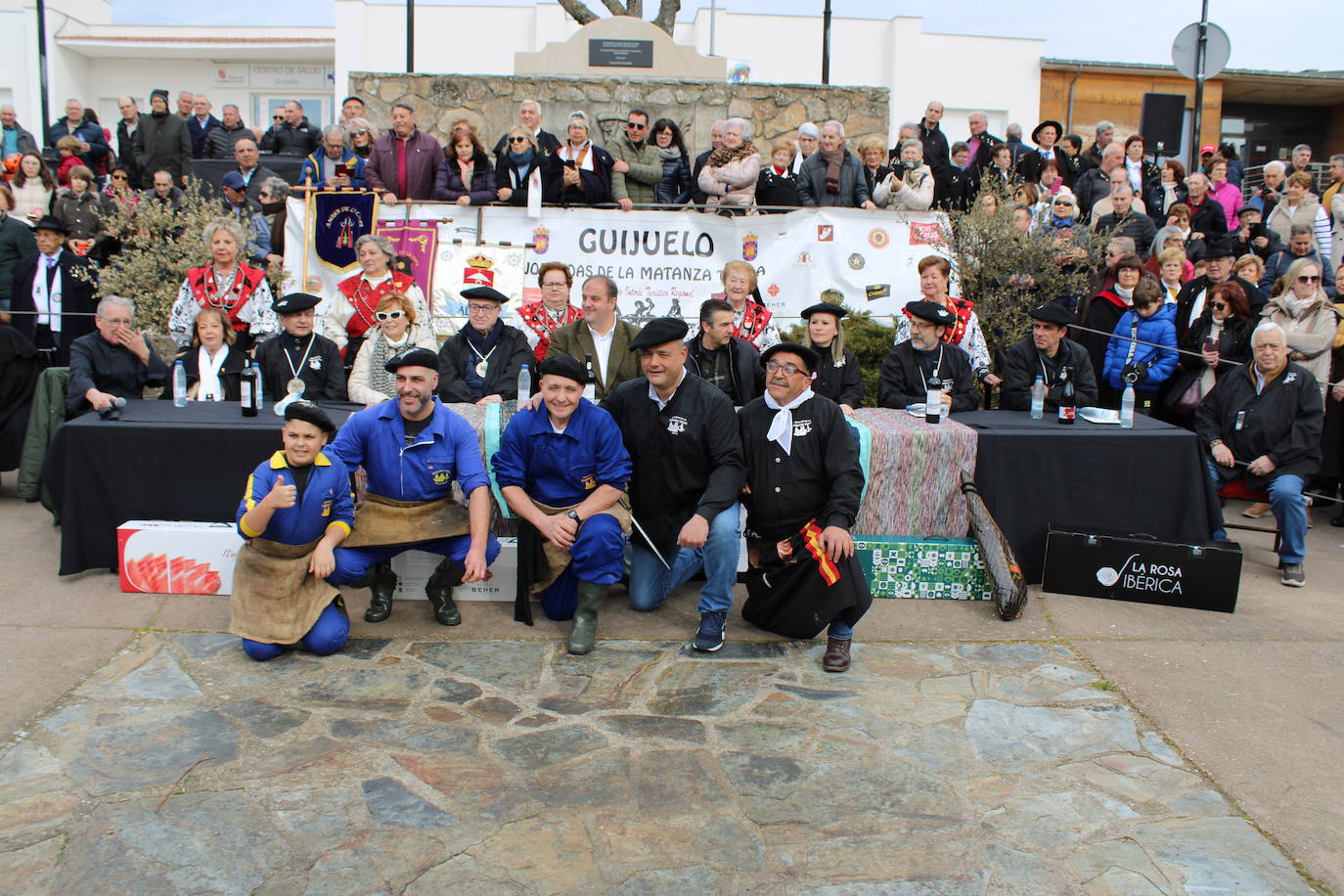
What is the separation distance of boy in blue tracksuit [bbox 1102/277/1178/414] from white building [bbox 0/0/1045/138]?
15615 millimetres

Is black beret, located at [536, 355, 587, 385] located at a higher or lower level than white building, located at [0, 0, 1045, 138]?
lower

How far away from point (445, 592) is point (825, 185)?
6.45 meters

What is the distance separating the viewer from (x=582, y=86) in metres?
13.0

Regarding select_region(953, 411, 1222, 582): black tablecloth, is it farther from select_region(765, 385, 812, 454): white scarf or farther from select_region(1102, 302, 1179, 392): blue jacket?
select_region(1102, 302, 1179, 392): blue jacket

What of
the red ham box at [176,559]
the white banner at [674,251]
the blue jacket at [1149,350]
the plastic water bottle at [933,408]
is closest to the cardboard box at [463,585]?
the red ham box at [176,559]

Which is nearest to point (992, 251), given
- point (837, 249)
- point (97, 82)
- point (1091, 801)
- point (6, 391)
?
point (837, 249)

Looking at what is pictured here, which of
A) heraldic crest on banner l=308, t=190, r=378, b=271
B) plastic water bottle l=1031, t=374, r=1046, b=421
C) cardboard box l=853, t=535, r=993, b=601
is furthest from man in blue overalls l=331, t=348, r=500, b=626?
heraldic crest on banner l=308, t=190, r=378, b=271

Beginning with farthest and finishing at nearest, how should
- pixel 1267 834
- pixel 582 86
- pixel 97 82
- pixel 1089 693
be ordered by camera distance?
pixel 97 82 < pixel 582 86 < pixel 1089 693 < pixel 1267 834

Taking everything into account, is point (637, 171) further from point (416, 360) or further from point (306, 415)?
point (306, 415)

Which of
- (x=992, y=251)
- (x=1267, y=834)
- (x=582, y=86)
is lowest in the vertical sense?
(x=1267, y=834)

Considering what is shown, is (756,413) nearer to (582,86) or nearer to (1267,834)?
(1267,834)

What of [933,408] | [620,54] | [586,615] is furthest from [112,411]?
[620,54]

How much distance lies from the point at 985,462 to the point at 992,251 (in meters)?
3.59

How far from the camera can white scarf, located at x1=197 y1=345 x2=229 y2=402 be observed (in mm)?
7168
